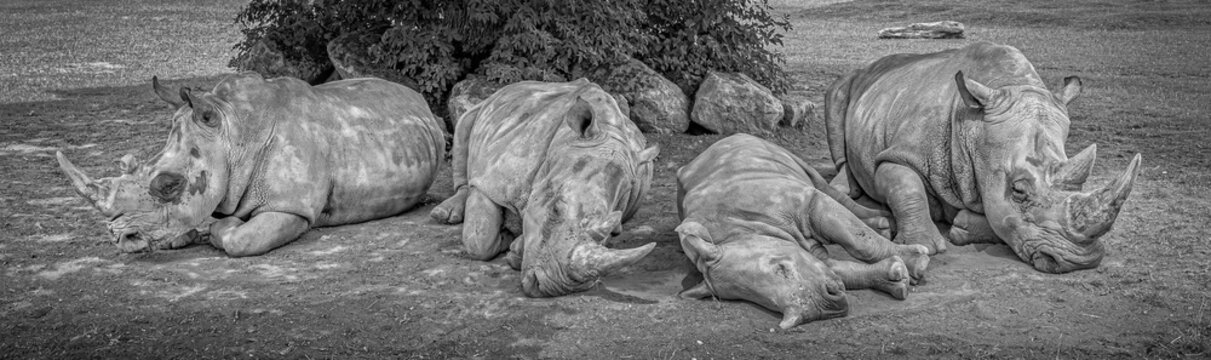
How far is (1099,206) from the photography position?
6578mm

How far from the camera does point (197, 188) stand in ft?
24.3

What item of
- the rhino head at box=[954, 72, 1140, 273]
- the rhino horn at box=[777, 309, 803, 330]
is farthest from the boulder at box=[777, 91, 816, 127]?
the rhino horn at box=[777, 309, 803, 330]

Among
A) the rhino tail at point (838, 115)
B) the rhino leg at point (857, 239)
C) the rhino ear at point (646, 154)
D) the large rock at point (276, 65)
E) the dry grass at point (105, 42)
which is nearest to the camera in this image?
the rhino leg at point (857, 239)

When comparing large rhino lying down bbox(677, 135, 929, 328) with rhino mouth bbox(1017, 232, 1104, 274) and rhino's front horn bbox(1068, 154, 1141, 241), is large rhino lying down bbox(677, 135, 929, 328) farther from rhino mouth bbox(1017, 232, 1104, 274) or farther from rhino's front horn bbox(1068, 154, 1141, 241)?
rhino's front horn bbox(1068, 154, 1141, 241)

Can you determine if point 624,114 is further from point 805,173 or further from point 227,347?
point 227,347

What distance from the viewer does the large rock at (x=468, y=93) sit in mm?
10758

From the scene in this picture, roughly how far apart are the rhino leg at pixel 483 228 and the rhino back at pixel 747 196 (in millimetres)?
1220

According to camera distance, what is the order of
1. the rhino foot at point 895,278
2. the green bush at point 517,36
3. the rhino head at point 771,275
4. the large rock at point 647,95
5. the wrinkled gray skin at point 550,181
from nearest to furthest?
the rhino head at point 771,275, the wrinkled gray skin at point 550,181, the rhino foot at point 895,278, the green bush at point 517,36, the large rock at point 647,95

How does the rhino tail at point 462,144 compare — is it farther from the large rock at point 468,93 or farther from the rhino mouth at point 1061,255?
the rhino mouth at point 1061,255

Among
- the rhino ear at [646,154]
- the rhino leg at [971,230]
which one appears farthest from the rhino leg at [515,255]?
the rhino leg at [971,230]

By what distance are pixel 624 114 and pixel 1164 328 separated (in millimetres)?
3569

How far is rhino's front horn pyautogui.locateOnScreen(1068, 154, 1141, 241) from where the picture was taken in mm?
6469

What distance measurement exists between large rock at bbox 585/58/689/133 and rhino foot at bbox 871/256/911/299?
5.35 m

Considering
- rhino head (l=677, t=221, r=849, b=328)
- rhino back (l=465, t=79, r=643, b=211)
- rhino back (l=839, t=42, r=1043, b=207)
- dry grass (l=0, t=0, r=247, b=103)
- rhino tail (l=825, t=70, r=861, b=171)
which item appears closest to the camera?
rhino head (l=677, t=221, r=849, b=328)
